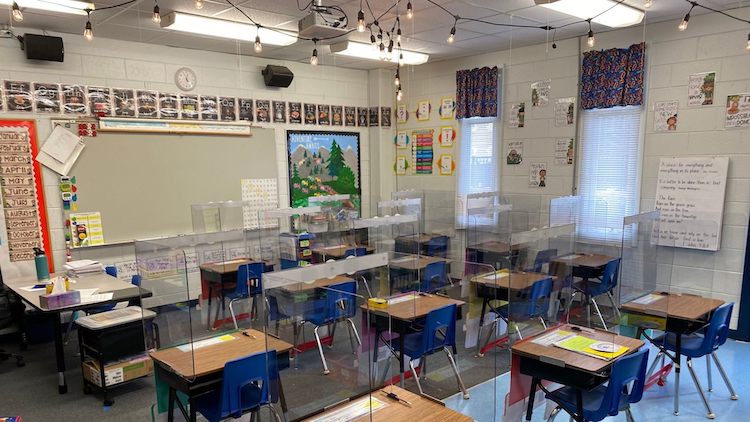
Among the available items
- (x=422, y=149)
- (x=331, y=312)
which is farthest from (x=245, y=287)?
(x=422, y=149)

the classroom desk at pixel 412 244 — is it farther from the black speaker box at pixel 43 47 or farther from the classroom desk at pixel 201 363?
the black speaker box at pixel 43 47

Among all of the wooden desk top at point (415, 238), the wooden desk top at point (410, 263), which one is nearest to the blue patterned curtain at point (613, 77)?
the wooden desk top at point (415, 238)

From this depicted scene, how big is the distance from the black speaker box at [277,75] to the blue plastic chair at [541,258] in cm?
407

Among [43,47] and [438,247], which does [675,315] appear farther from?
[43,47]

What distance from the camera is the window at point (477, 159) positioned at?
22.1ft

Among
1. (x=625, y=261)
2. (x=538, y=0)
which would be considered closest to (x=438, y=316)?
(x=625, y=261)

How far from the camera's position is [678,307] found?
368 cm

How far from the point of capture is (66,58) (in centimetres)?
518

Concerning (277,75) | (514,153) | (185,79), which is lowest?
(514,153)

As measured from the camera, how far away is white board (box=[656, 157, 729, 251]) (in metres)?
4.85

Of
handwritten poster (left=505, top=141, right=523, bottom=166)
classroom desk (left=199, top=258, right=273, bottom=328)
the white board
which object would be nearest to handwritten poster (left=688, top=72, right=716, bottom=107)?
the white board

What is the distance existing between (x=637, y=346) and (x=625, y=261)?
1587mm

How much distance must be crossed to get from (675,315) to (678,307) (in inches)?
8.6

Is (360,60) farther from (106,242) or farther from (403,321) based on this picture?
(403,321)
